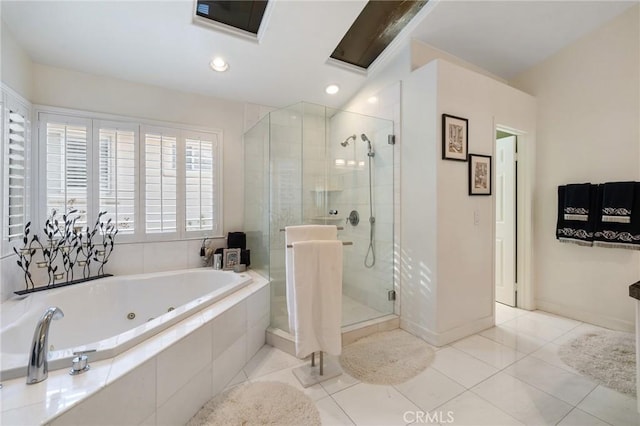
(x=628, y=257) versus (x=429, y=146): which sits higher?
(x=429, y=146)

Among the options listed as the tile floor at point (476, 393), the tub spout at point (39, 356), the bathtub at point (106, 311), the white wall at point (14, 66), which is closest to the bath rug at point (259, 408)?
the tile floor at point (476, 393)

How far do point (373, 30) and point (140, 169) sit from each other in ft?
8.62

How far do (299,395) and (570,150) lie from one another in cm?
344

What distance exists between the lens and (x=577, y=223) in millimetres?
2639

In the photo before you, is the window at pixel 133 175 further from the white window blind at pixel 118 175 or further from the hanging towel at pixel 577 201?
the hanging towel at pixel 577 201

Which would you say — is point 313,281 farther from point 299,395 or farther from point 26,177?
point 26,177

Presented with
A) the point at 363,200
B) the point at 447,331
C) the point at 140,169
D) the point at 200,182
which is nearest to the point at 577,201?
the point at 447,331

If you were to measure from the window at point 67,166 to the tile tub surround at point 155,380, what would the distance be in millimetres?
1687

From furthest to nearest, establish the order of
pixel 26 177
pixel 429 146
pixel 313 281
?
pixel 429 146
pixel 26 177
pixel 313 281

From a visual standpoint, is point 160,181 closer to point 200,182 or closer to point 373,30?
point 200,182

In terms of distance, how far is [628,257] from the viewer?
7.95 feet

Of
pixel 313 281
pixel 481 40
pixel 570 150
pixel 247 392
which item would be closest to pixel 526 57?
pixel 481 40

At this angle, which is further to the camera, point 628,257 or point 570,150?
point 570,150

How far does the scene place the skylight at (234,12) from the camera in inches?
80.0
